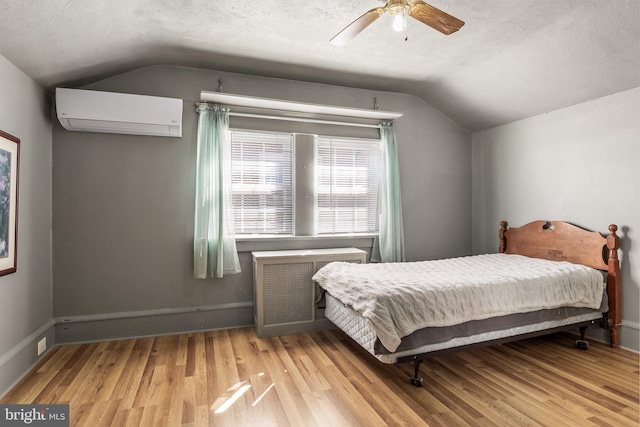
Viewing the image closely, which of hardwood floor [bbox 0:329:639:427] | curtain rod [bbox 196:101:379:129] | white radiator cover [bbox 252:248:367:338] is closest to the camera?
hardwood floor [bbox 0:329:639:427]

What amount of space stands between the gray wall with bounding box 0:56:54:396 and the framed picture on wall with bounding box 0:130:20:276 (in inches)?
2.8

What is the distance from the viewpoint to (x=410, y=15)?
73.9 inches

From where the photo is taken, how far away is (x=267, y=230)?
3670 millimetres

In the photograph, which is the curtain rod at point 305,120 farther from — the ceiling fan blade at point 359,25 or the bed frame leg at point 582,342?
the bed frame leg at point 582,342

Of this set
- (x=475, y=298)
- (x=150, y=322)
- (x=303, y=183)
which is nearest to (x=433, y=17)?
(x=475, y=298)

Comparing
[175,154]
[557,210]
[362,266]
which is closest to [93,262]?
[175,154]

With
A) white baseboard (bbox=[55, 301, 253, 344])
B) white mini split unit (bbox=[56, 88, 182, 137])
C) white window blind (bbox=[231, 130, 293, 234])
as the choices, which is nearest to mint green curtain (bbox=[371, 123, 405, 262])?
white window blind (bbox=[231, 130, 293, 234])

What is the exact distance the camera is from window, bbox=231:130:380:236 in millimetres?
3580

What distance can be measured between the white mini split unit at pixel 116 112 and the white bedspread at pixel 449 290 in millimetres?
1962

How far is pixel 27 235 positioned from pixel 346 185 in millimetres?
2885

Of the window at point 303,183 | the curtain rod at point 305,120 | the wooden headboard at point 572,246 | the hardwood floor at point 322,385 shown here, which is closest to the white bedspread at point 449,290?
the wooden headboard at point 572,246

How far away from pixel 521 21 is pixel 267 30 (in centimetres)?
187

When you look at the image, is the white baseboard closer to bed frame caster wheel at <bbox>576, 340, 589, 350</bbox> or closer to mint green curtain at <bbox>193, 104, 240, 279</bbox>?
mint green curtain at <bbox>193, 104, 240, 279</bbox>

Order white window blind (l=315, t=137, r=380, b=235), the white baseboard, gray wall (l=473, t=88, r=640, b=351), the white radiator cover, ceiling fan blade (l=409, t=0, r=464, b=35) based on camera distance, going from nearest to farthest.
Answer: ceiling fan blade (l=409, t=0, r=464, b=35) → gray wall (l=473, t=88, r=640, b=351) → the white baseboard → the white radiator cover → white window blind (l=315, t=137, r=380, b=235)
